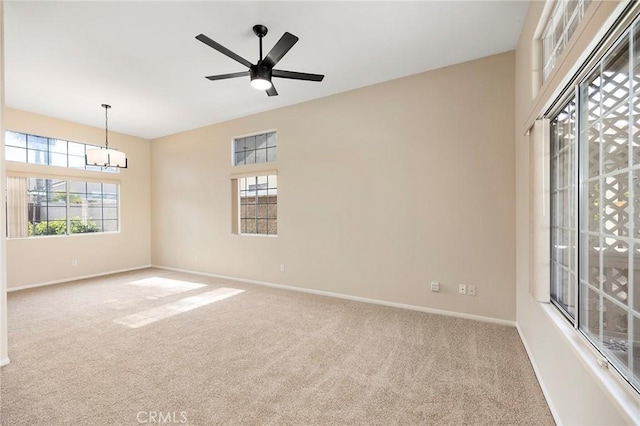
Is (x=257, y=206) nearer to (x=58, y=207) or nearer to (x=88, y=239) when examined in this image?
(x=88, y=239)

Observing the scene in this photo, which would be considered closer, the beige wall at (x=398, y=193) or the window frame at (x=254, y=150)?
the beige wall at (x=398, y=193)

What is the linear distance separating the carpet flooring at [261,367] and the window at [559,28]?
2.32 meters

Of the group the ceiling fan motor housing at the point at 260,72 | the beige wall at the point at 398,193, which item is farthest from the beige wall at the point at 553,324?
the ceiling fan motor housing at the point at 260,72

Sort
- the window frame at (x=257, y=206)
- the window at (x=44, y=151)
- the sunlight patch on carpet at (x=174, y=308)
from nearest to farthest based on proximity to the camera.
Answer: the sunlight patch on carpet at (x=174, y=308)
the window at (x=44, y=151)
the window frame at (x=257, y=206)

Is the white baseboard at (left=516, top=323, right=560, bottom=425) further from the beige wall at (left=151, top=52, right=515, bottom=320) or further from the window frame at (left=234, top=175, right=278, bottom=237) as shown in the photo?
the window frame at (left=234, top=175, right=278, bottom=237)

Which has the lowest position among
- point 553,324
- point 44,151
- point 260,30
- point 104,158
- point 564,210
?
point 553,324

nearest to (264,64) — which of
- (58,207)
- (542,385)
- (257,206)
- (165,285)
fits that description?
(257,206)

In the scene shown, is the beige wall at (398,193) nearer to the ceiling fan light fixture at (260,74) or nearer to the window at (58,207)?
the ceiling fan light fixture at (260,74)

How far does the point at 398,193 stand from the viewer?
12.3ft

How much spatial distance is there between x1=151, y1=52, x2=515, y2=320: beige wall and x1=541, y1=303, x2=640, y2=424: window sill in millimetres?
1709

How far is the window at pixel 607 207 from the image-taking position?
1.09 meters

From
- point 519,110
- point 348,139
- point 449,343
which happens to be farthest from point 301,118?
point 449,343

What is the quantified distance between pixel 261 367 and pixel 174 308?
2055 millimetres

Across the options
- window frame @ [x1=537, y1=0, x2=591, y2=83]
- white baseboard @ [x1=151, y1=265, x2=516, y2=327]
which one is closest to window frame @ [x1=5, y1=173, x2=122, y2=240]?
white baseboard @ [x1=151, y1=265, x2=516, y2=327]
